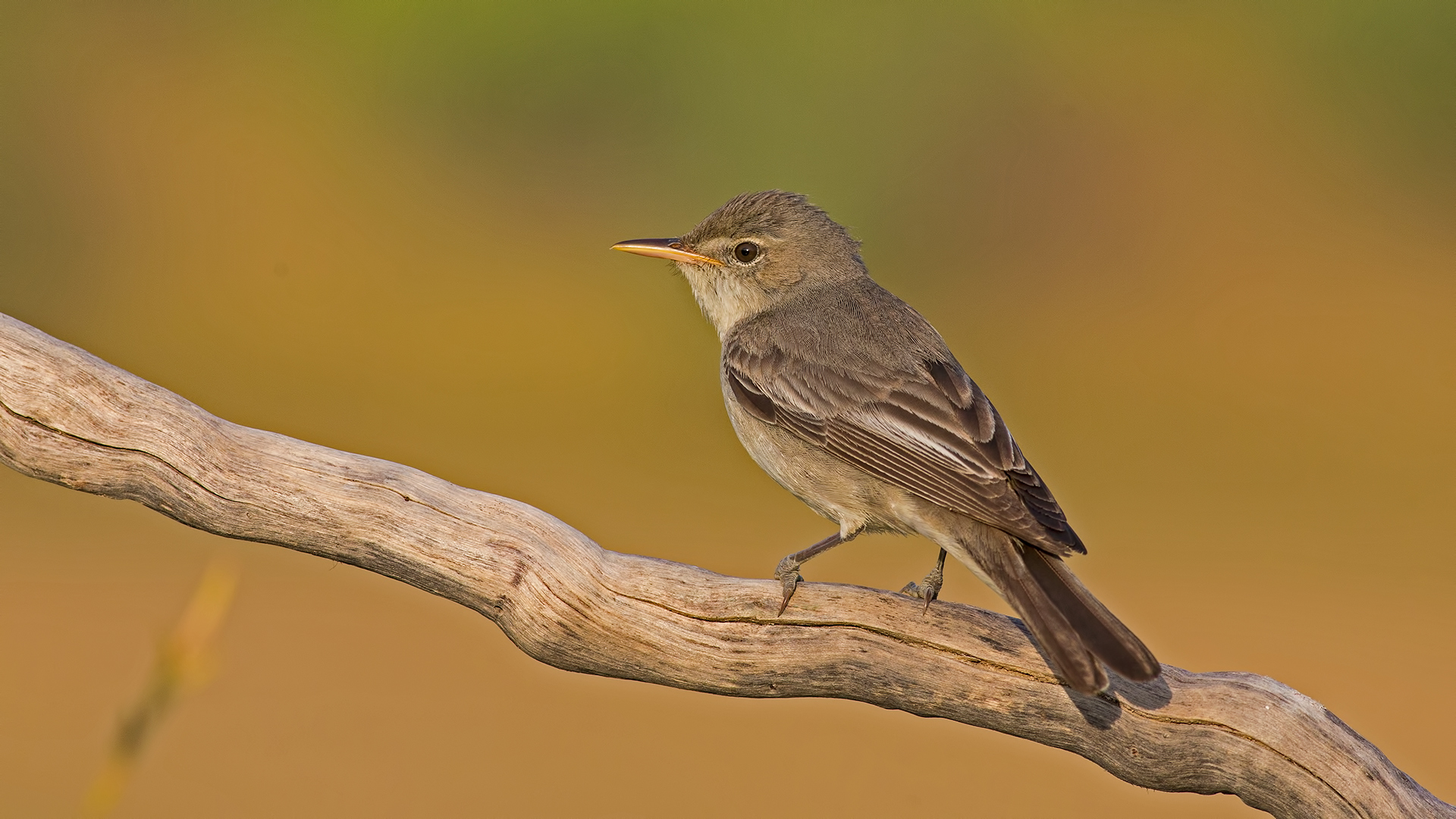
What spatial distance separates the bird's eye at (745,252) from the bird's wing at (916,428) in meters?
0.59

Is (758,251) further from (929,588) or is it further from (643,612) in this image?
(643,612)

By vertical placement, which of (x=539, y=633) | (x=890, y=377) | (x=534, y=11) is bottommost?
(x=539, y=633)

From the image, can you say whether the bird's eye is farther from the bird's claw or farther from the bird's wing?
the bird's claw

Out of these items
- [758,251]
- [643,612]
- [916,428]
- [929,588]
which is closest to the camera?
[643,612]

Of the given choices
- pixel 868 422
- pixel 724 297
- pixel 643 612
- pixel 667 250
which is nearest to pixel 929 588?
pixel 868 422

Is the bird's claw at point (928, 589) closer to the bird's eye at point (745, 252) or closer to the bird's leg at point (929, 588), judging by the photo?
the bird's leg at point (929, 588)

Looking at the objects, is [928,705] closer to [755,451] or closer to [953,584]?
[755,451]

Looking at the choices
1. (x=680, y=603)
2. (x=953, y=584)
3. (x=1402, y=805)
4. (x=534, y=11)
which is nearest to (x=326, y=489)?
(x=680, y=603)

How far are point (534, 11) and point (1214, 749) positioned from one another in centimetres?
1348

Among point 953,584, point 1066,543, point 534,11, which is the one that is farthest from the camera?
point 534,11

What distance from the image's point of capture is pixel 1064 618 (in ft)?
15.3

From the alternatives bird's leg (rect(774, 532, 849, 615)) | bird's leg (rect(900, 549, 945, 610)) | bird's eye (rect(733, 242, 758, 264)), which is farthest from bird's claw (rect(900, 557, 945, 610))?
bird's eye (rect(733, 242, 758, 264))

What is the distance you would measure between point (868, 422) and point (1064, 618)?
4.45 ft

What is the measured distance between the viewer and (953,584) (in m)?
10.9
